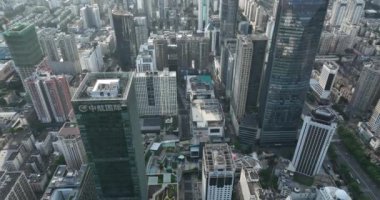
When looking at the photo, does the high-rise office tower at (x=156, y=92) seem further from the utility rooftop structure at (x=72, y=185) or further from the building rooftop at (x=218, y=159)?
the utility rooftop structure at (x=72, y=185)

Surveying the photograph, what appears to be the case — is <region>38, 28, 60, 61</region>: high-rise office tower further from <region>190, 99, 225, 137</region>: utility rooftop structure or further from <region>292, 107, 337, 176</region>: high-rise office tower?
<region>292, 107, 337, 176</region>: high-rise office tower

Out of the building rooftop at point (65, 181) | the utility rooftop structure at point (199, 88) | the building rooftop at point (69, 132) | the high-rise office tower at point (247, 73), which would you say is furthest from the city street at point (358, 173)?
the building rooftop at point (69, 132)

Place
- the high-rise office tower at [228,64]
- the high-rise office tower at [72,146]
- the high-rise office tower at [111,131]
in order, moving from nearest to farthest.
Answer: the high-rise office tower at [111,131]
the high-rise office tower at [72,146]
the high-rise office tower at [228,64]

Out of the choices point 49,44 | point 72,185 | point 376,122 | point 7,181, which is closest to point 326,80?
point 376,122

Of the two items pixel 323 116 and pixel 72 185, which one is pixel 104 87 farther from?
pixel 323 116

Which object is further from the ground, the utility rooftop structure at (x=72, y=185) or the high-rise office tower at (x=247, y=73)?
the high-rise office tower at (x=247, y=73)

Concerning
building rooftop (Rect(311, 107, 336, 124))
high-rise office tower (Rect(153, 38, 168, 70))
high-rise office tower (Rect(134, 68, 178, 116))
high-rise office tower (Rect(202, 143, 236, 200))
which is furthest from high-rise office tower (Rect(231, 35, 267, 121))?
high-rise office tower (Rect(153, 38, 168, 70))

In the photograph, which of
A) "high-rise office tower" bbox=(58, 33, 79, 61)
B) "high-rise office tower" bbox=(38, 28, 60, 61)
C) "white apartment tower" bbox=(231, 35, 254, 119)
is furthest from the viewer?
"high-rise office tower" bbox=(58, 33, 79, 61)
